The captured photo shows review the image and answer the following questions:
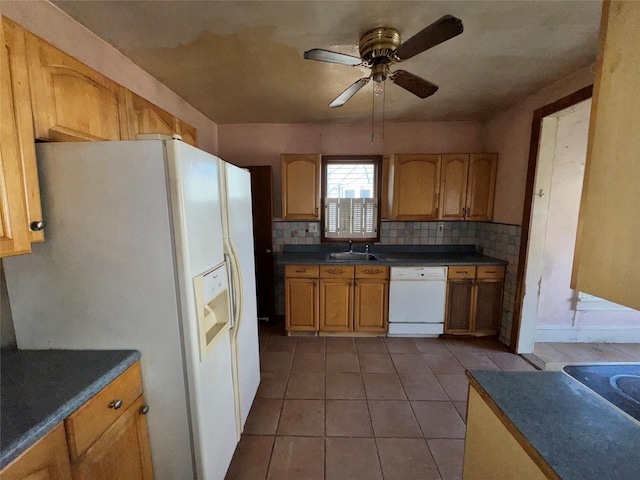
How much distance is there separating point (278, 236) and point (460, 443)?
268 centimetres

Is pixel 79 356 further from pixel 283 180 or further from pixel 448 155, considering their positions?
pixel 448 155

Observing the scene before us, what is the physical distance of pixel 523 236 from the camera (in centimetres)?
265

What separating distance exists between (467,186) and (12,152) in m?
3.54

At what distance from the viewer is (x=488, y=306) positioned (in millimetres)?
2990

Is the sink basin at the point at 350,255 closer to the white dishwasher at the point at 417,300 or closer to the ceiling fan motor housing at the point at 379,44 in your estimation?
the white dishwasher at the point at 417,300

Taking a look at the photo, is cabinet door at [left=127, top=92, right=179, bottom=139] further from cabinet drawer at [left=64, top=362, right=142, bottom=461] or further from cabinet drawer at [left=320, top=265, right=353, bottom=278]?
cabinet drawer at [left=320, top=265, right=353, bottom=278]

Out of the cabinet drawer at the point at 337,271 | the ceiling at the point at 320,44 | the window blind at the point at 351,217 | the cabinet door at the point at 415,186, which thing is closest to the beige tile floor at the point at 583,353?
the cabinet door at the point at 415,186

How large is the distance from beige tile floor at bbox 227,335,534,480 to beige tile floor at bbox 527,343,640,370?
0.30 m

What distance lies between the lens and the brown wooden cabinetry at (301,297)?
9.89 feet

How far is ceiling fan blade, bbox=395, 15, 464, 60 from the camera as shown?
118 centimetres

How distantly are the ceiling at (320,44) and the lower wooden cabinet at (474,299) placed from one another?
1765mm

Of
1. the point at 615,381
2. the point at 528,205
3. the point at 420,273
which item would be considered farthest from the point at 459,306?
the point at 615,381

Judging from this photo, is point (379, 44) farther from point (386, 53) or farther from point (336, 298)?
point (336, 298)

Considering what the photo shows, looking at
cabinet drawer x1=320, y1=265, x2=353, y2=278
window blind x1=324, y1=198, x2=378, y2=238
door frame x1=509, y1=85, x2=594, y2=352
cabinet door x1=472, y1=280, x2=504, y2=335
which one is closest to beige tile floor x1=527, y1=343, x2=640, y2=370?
door frame x1=509, y1=85, x2=594, y2=352
